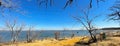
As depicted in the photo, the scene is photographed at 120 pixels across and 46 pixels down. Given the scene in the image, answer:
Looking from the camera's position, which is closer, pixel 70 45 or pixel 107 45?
pixel 107 45

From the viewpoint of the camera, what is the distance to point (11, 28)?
1948 inches

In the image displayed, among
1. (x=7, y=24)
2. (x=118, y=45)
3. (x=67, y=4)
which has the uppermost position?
(x=7, y=24)

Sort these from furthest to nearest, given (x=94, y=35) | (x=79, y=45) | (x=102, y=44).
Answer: (x=94, y=35), (x=79, y=45), (x=102, y=44)

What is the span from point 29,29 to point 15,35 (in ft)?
31.5

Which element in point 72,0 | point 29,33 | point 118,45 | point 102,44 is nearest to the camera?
point 72,0

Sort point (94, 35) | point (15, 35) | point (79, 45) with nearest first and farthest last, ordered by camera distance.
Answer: point (79, 45) < point (94, 35) < point (15, 35)

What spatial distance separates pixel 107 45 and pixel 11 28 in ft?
96.1

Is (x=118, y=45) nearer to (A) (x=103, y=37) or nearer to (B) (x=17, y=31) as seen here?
(A) (x=103, y=37)

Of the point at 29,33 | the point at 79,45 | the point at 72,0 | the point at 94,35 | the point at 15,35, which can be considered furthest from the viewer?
the point at 29,33

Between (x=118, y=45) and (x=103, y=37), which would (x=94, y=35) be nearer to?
(x=103, y=37)

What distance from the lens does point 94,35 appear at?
33.0m

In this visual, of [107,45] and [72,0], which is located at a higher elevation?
[72,0]

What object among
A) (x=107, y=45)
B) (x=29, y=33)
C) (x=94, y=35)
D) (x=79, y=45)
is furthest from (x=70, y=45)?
(x=29, y=33)

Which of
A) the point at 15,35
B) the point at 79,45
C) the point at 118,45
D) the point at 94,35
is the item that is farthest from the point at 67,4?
Result: the point at 15,35
